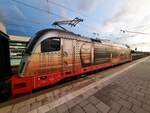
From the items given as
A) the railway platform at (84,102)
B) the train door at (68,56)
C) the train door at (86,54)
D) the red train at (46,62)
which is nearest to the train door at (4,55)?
the red train at (46,62)

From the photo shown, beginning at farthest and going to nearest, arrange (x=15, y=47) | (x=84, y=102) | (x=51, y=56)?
(x=15, y=47) → (x=51, y=56) → (x=84, y=102)

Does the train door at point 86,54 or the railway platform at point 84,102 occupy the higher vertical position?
the train door at point 86,54

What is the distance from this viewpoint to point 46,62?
6.00 m

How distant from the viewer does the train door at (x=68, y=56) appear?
22.7ft

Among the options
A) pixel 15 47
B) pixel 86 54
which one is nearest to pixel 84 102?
pixel 86 54

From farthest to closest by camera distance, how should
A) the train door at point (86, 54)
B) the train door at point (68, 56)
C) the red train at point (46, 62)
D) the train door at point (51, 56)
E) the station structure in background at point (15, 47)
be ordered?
the station structure in background at point (15, 47)
the train door at point (86, 54)
the train door at point (68, 56)
the train door at point (51, 56)
the red train at point (46, 62)

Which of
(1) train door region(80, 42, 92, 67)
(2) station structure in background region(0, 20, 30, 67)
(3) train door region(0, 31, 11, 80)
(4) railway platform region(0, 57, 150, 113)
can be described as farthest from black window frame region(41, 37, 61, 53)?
(2) station structure in background region(0, 20, 30, 67)

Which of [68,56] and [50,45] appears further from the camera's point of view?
[68,56]

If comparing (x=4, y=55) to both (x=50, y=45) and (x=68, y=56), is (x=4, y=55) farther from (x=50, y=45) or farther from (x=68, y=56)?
(x=68, y=56)

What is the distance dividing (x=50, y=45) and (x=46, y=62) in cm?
81

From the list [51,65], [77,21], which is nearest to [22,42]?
[77,21]

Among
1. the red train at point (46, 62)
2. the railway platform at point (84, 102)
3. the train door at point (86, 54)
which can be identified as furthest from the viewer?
the train door at point (86, 54)

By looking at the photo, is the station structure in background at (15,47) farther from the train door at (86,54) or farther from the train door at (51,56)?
the train door at (51,56)

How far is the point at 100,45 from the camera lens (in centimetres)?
1099
